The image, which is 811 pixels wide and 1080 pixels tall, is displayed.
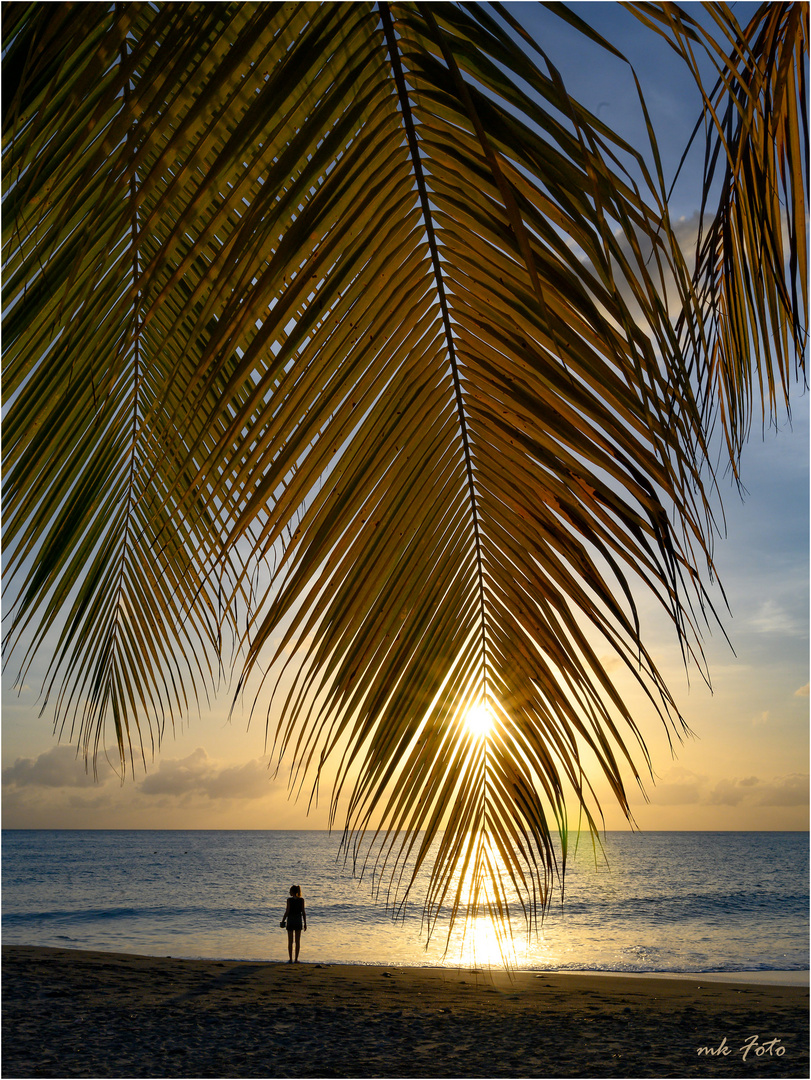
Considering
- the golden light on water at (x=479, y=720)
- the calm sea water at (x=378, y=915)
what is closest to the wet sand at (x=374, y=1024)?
the calm sea water at (x=378, y=915)

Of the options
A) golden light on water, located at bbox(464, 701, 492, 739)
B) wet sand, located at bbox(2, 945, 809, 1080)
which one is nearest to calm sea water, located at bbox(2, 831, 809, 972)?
wet sand, located at bbox(2, 945, 809, 1080)

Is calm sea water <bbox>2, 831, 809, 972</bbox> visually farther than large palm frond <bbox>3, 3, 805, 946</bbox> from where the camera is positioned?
Yes

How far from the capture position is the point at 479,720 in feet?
3.32

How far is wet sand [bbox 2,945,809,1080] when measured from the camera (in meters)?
8.72

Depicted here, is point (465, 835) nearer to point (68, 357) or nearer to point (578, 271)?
point (578, 271)

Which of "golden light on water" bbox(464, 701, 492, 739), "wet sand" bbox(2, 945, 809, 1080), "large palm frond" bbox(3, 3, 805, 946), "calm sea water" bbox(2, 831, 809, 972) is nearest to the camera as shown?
"large palm frond" bbox(3, 3, 805, 946)

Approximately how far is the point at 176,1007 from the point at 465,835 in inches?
517

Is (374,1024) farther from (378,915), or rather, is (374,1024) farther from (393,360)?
(378,915)

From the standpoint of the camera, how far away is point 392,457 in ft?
2.91

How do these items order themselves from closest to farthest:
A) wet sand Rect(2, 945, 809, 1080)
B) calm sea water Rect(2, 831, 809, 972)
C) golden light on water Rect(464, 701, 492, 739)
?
golden light on water Rect(464, 701, 492, 739) → wet sand Rect(2, 945, 809, 1080) → calm sea water Rect(2, 831, 809, 972)

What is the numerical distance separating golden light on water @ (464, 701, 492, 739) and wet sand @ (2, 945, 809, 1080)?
30.9 feet

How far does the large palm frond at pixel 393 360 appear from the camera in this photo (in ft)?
2.30

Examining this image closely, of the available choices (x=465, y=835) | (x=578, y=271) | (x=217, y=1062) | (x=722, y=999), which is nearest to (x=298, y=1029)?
(x=217, y=1062)

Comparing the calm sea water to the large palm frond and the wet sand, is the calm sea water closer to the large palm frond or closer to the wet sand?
the wet sand
